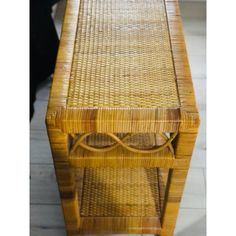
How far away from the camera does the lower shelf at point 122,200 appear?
1047 mm

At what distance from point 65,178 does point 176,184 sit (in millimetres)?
248

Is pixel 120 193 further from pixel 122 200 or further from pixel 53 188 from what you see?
pixel 53 188

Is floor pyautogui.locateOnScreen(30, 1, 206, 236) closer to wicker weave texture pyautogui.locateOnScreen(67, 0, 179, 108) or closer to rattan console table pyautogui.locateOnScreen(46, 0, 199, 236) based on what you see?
rattan console table pyautogui.locateOnScreen(46, 0, 199, 236)

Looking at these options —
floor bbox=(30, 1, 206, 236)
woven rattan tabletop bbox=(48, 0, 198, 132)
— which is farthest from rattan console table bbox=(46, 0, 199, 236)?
floor bbox=(30, 1, 206, 236)

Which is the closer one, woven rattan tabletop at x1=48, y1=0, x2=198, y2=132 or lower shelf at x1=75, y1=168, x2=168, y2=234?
woven rattan tabletop at x1=48, y1=0, x2=198, y2=132

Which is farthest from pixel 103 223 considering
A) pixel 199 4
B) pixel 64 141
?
pixel 199 4

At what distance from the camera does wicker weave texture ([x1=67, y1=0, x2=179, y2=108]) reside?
77 cm

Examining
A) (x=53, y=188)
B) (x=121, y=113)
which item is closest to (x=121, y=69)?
(x=121, y=113)

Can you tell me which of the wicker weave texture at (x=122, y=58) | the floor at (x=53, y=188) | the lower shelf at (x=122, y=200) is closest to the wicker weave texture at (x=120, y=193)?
the lower shelf at (x=122, y=200)

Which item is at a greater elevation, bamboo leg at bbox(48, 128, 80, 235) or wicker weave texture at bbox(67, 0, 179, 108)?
wicker weave texture at bbox(67, 0, 179, 108)

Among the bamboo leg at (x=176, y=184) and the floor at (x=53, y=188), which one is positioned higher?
the bamboo leg at (x=176, y=184)

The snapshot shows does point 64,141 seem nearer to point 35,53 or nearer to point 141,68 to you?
point 141,68

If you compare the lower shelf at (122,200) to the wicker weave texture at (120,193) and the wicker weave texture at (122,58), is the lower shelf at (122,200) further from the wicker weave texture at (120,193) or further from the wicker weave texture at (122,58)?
the wicker weave texture at (122,58)

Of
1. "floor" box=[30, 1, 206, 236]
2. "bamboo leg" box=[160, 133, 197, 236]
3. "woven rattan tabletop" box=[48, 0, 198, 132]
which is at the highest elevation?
"woven rattan tabletop" box=[48, 0, 198, 132]
